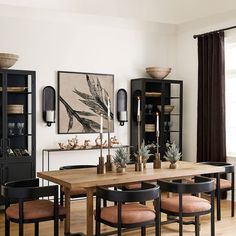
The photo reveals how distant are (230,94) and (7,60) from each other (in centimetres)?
364

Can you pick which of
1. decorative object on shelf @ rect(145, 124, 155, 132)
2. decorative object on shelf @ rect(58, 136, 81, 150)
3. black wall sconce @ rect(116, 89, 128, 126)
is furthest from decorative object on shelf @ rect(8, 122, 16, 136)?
decorative object on shelf @ rect(145, 124, 155, 132)

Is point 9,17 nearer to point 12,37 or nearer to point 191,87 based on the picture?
point 12,37

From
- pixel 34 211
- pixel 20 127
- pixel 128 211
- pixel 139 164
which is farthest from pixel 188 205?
pixel 20 127

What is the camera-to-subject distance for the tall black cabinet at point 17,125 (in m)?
6.34

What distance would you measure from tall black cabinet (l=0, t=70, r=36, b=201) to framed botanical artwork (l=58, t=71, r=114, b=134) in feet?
1.99

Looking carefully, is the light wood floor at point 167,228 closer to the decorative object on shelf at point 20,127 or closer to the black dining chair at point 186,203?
the black dining chair at point 186,203

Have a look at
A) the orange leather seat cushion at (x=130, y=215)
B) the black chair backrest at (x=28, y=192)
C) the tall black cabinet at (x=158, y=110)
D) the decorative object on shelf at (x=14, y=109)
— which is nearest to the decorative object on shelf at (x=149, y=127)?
the tall black cabinet at (x=158, y=110)

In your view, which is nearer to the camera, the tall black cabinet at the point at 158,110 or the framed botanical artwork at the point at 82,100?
the framed botanical artwork at the point at 82,100

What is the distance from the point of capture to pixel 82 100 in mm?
7383

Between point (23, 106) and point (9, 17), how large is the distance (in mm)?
1368

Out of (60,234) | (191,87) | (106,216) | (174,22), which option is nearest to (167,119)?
(191,87)

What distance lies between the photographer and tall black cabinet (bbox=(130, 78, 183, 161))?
775cm

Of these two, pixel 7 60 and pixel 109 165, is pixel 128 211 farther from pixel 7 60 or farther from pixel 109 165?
pixel 7 60

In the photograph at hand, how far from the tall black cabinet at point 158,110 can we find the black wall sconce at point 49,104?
1501mm
